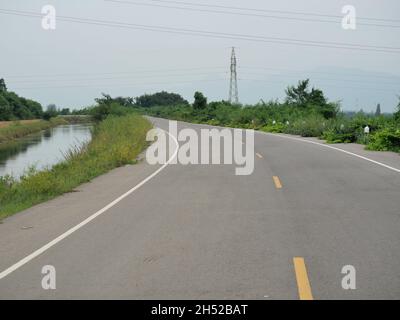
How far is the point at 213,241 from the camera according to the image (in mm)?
7578

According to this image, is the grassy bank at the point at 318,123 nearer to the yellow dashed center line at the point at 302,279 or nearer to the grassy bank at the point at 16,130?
the yellow dashed center line at the point at 302,279

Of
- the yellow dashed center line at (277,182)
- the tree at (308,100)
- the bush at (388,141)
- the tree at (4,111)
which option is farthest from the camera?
the tree at (4,111)

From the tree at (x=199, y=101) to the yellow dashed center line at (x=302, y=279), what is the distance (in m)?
83.0

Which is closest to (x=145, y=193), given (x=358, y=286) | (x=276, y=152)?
(x=358, y=286)

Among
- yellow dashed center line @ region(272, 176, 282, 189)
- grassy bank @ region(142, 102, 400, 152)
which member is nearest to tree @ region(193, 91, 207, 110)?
grassy bank @ region(142, 102, 400, 152)

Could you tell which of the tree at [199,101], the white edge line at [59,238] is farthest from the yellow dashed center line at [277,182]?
the tree at [199,101]

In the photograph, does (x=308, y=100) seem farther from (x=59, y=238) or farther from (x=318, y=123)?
(x=59, y=238)

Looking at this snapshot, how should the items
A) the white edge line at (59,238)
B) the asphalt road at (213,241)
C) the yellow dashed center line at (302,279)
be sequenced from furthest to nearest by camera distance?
the white edge line at (59,238), the asphalt road at (213,241), the yellow dashed center line at (302,279)

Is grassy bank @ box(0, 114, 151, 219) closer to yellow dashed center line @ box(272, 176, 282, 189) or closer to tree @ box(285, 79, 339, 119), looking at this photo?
yellow dashed center line @ box(272, 176, 282, 189)

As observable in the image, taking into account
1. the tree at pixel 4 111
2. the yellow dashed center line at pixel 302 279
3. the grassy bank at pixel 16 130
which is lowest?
the grassy bank at pixel 16 130

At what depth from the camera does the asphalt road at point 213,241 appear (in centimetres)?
565

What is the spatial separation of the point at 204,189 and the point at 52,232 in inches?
194

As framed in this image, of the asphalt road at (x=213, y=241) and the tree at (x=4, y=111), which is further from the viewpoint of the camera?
the tree at (x=4, y=111)

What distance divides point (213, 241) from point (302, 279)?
6.63ft
